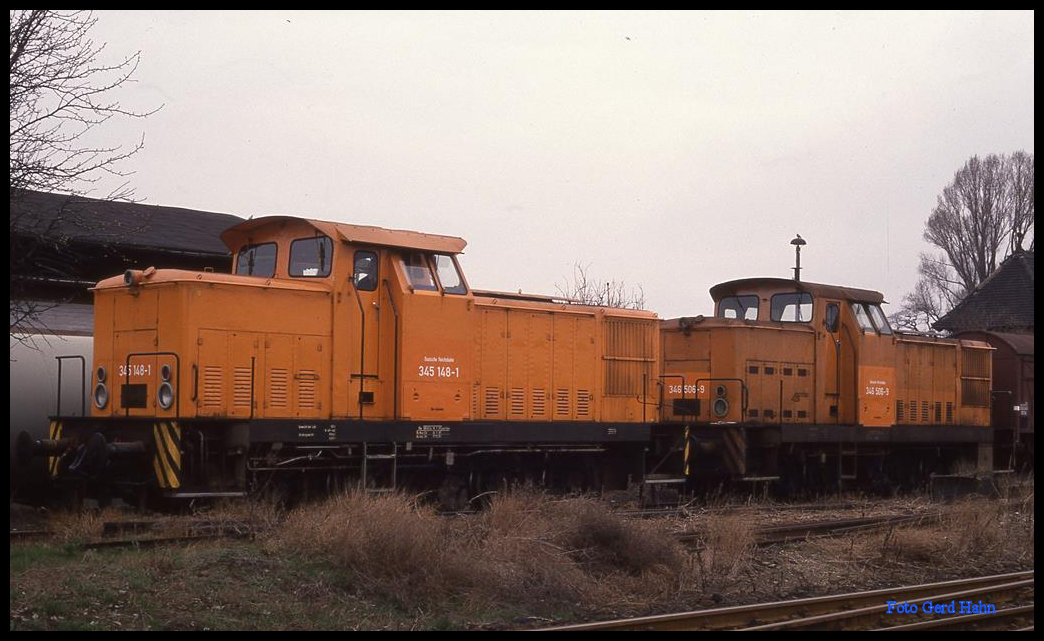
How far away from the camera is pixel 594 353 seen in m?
17.4

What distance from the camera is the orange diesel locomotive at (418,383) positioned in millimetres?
13688

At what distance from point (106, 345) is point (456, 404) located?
15.0 ft

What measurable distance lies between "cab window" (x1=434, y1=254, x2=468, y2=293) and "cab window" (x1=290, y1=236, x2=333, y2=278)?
1557 millimetres

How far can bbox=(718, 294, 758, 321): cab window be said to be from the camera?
21516 mm

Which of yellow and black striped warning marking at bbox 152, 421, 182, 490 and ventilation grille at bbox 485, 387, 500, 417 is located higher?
ventilation grille at bbox 485, 387, 500, 417

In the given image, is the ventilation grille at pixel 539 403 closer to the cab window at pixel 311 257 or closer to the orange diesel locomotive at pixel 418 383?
the orange diesel locomotive at pixel 418 383

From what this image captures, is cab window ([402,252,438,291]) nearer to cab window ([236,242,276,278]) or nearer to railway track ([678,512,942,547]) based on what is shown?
cab window ([236,242,276,278])

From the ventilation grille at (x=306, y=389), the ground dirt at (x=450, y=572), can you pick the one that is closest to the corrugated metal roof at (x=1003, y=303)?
the ground dirt at (x=450, y=572)

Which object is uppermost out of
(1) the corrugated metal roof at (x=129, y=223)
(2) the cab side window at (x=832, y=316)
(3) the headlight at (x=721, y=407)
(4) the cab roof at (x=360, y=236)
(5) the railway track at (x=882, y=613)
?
(1) the corrugated metal roof at (x=129, y=223)

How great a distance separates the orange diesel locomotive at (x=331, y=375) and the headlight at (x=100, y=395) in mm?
22

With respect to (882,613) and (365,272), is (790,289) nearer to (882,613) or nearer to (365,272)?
(365,272)

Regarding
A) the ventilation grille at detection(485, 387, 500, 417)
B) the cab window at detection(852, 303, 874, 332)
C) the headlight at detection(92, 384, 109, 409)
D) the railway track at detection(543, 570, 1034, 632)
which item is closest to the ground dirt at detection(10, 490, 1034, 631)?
the railway track at detection(543, 570, 1034, 632)
